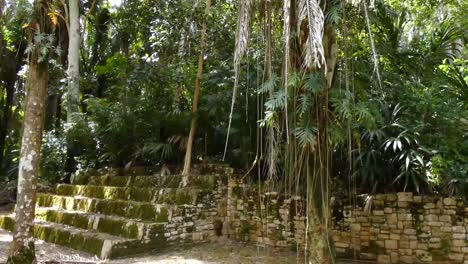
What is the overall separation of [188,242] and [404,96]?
435cm

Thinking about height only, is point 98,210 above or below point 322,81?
below

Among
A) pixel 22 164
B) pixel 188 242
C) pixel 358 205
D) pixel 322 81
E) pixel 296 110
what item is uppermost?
pixel 322 81

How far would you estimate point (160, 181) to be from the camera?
8.36m

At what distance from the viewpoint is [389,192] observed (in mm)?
6160

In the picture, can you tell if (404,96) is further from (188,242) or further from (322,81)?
(188,242)

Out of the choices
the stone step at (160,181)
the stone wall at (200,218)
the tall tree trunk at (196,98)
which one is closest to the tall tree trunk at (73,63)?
the stone step at (160,181)

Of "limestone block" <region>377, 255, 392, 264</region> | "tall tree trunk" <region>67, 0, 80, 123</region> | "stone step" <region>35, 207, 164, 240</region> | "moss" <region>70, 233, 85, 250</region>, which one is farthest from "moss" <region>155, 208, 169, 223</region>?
"tall tree trunk" <region>67, 0, 80, 123</region>

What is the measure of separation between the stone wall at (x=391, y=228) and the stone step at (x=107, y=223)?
77.0 inches

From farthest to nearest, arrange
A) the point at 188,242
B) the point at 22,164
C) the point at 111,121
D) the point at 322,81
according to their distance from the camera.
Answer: the point at 111,121
the point at 188,242
the point at 22,164
the point at 322,81

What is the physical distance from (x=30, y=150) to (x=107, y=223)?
2.66 meters

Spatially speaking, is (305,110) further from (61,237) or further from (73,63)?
(73,63)

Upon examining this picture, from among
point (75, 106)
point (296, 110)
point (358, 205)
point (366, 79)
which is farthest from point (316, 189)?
point (75, 106)

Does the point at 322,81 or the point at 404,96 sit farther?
the point at 404,96

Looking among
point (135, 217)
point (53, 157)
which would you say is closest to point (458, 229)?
point (135, 217)
